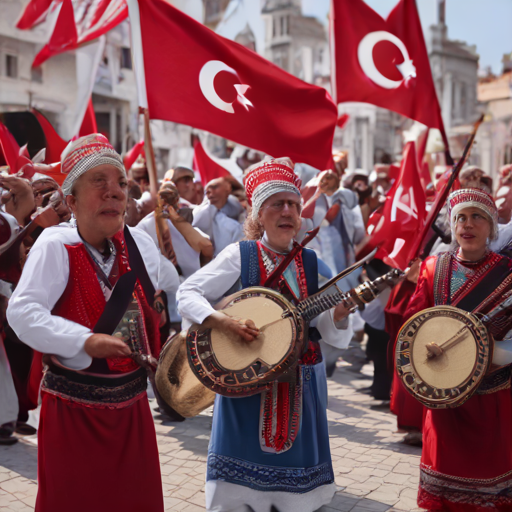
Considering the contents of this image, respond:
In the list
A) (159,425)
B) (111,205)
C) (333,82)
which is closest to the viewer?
(111,205)

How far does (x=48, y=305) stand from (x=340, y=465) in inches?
121

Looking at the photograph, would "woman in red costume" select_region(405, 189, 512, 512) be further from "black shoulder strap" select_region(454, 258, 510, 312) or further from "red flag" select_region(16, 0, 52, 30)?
"red flag" select_region(16, 0, 52, 30)

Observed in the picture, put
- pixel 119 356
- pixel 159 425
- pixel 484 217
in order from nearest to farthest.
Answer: pixel 119 356 < pixel 484 217 < pixel 159 425

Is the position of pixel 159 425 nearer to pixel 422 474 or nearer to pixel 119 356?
pixel 422 474

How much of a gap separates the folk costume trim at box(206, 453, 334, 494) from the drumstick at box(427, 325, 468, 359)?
95 cm

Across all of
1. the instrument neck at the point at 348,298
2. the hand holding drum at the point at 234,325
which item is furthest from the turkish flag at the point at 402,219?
the hand holding drum at the point at 234,325

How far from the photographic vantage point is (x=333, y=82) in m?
6.77

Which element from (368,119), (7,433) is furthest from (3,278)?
(368,119)

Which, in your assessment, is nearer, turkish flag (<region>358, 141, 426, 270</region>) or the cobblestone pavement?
the cobblestone pavement

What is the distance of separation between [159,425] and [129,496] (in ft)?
10.8

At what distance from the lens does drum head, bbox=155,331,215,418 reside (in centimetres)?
352

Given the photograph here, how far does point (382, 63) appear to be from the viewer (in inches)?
267

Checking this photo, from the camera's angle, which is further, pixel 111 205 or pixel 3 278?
pixel 3 278

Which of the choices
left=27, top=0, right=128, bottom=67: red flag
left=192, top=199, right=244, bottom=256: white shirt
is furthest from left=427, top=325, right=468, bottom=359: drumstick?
left=27, top=0, right=128, bottom=67: red flag
